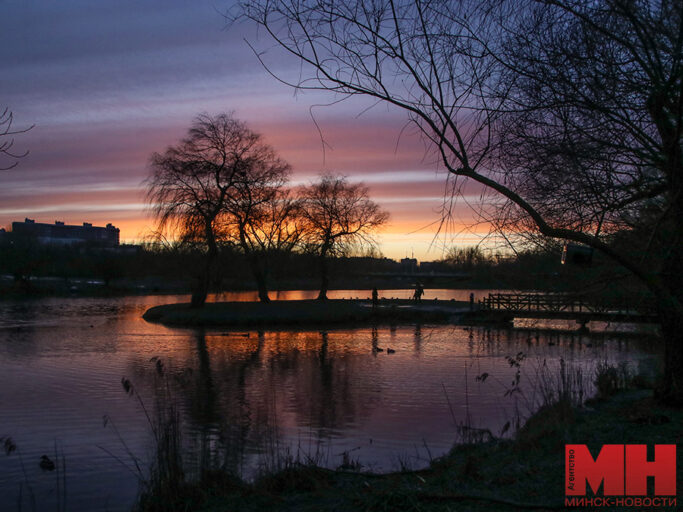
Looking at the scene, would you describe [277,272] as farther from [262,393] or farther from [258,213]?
[262,393]

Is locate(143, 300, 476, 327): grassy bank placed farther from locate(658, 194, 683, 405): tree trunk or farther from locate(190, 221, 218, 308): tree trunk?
locate(658, 194, 683, 405): tree trunk

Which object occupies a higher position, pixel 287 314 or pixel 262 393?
pixel 287 314

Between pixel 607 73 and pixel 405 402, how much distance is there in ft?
30.9

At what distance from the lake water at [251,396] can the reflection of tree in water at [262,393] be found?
0.06 metres

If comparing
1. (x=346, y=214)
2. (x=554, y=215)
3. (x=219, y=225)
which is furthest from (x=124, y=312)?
(x=554, y=215)

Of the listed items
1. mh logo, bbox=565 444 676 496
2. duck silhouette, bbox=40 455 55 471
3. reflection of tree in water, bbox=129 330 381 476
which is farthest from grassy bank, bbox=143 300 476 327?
mh logo, bbox=565 444 676 496

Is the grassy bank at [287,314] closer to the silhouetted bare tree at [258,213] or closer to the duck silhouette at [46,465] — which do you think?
the silhouetted bare tree at [258,213]

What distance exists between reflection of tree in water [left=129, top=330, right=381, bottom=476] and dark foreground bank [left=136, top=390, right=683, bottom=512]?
0.76 metres

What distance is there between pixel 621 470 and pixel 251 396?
34.3ft

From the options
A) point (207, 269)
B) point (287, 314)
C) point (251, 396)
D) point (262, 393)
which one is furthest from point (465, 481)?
point (207, 269)

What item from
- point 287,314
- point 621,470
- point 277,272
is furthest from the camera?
point 277,272

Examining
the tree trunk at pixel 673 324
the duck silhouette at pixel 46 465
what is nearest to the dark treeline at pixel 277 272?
the tree trunk at pixel 673 324

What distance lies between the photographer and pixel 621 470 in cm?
596

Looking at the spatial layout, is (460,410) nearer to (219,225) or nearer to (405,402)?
(405,402)
